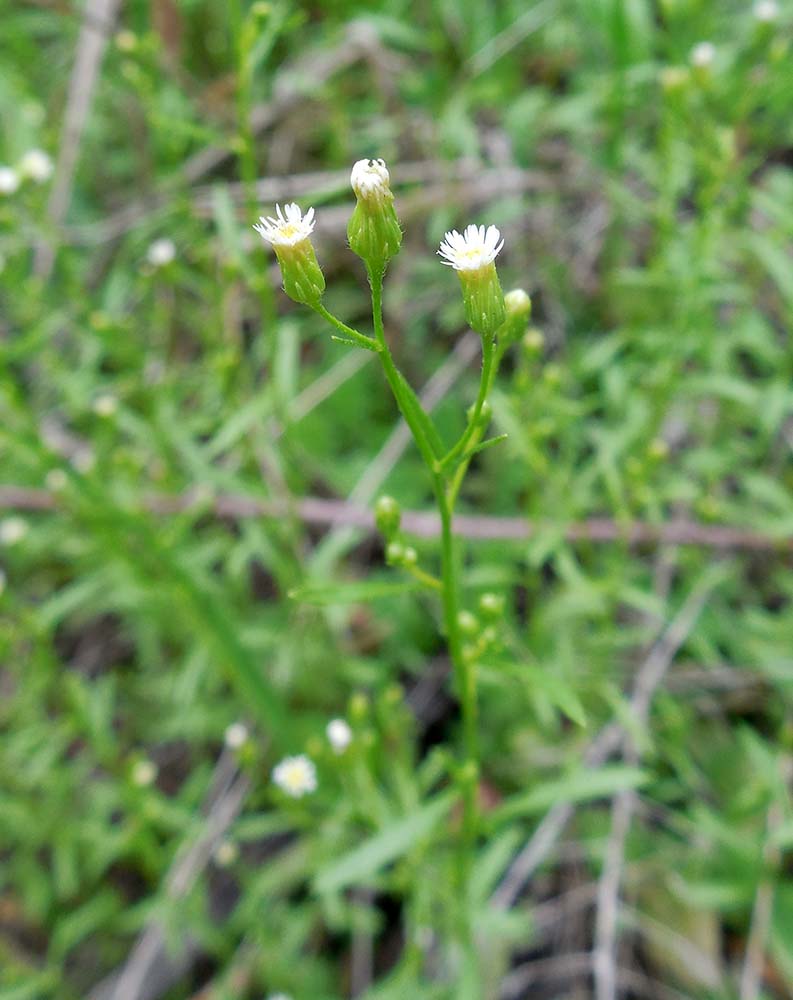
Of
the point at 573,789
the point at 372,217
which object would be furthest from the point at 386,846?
the point at 372,217

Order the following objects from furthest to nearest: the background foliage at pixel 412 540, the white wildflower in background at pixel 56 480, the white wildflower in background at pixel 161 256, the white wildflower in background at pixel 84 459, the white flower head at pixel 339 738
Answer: the white wildflower in background at pixel 84 459 → the white wildflower in background at pixel 161 256 → the white wildflower in background at pixel 56 480 → the background foliage at pixel 412 540 → the white flower head at pixel 339 738

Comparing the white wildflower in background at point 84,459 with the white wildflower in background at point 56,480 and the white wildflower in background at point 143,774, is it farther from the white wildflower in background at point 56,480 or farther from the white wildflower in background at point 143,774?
the white wildflower in background at point 143,774

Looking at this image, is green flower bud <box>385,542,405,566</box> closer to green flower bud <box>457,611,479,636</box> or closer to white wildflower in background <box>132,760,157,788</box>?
green flower bud <box>457,611,479,636</box>

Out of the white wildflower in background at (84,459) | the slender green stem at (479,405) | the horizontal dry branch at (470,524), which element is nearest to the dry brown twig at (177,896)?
the horizontal dry branch at (470,524)

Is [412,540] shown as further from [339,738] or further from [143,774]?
[143,774]

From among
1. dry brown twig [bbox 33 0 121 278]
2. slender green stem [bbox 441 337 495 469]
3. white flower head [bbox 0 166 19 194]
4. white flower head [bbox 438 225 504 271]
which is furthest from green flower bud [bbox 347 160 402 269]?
dry brown twig [bbox 33 0 121 278]

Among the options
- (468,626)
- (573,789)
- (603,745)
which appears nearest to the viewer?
(468,626)
